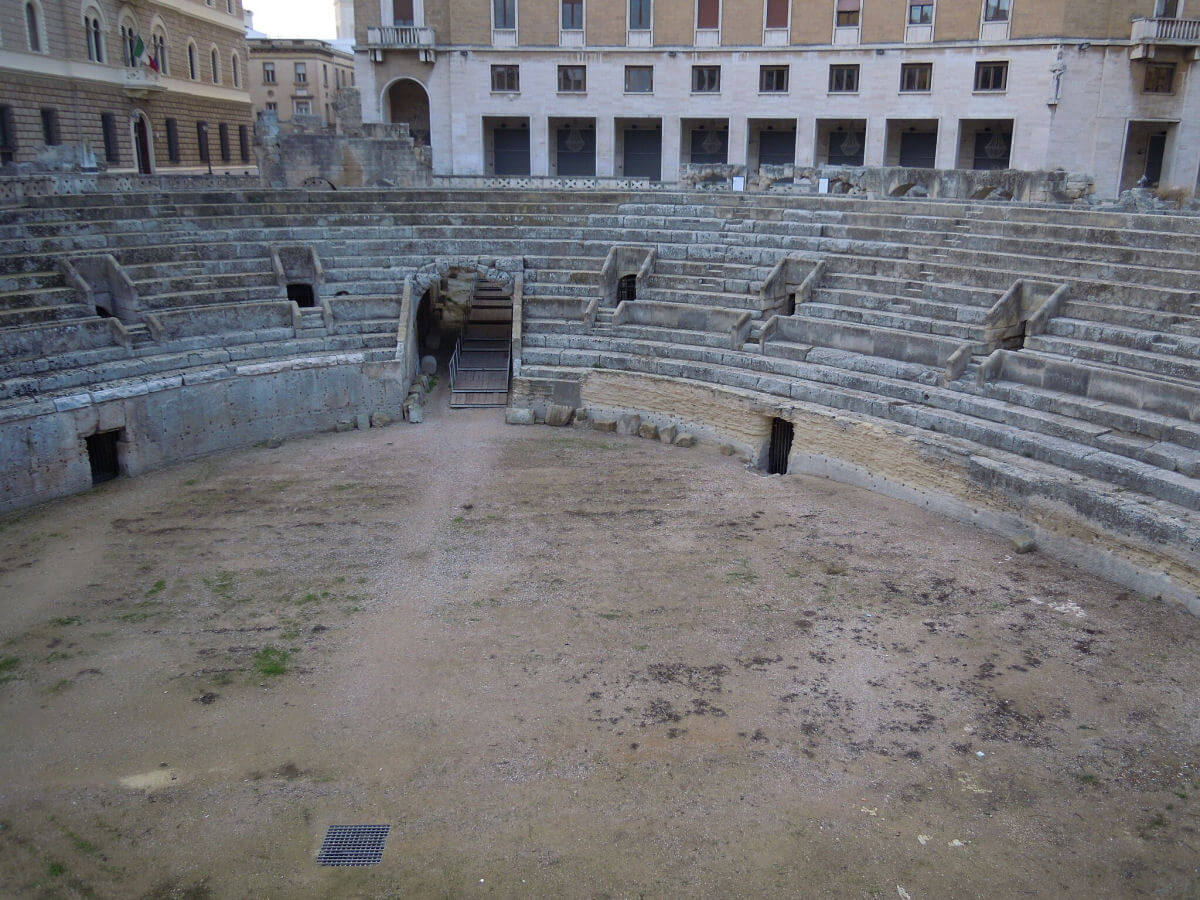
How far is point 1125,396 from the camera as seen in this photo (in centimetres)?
1170

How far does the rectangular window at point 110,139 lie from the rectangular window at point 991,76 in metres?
29.0

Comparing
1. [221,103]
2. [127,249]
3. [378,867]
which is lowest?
[378,867]

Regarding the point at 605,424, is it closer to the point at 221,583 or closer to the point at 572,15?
the point at 221,583

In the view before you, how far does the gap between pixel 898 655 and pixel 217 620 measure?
6.68 m

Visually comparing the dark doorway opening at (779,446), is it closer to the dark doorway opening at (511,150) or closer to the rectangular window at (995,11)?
the rectangular window at (995,11)

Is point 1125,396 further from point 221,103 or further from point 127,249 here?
point 221,103

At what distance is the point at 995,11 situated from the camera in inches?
1260

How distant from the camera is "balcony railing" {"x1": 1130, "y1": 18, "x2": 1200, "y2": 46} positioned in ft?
99.6

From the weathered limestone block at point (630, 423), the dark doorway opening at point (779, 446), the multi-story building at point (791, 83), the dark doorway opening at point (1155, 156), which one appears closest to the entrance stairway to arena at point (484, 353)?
the weathered limestone block at point (630, 423)

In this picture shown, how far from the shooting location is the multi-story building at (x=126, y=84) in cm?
2622

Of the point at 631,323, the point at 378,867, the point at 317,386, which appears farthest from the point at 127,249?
A: the point at 378,867

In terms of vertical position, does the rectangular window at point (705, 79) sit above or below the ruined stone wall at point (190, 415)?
above

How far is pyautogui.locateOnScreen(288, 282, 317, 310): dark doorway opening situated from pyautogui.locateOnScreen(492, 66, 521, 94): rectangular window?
70.5ft

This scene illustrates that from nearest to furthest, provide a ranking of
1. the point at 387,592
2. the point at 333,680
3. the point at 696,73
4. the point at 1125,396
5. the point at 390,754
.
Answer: the point at 390,754 → the point at 333,680 → the point at 387,592 → the point at 1125,396 → the point at 696,73
